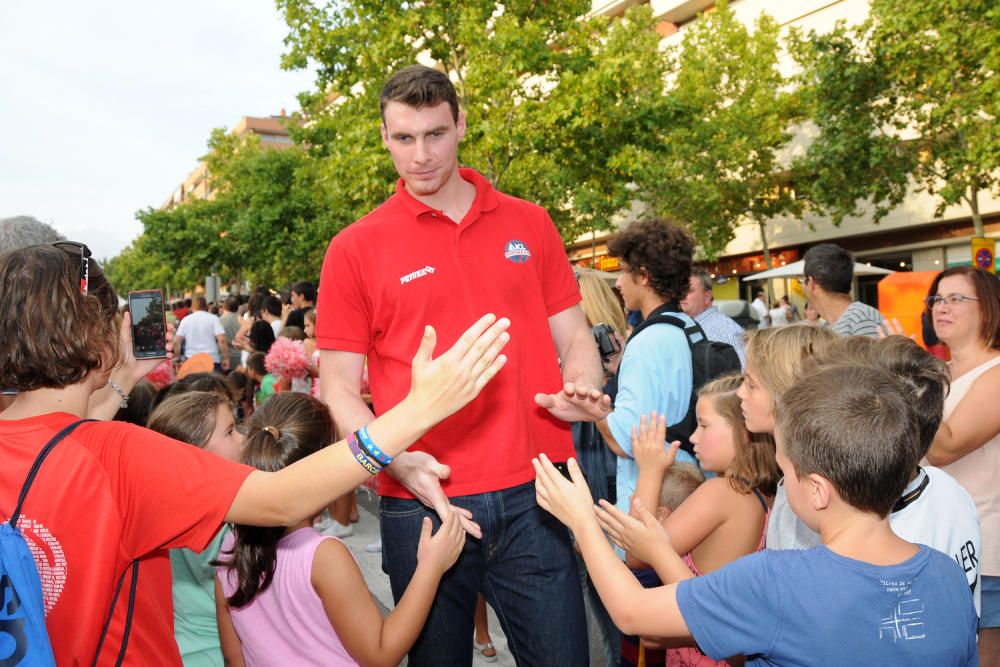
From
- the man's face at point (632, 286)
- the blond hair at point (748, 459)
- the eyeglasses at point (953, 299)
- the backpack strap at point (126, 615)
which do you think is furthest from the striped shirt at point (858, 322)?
the backpack strap at point (126, 615)

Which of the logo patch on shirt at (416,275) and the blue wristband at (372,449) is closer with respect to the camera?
the blue wristband at (372,449)

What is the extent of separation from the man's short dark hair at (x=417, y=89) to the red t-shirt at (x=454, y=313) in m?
0.31

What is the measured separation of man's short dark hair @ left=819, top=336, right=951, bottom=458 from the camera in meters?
2.46

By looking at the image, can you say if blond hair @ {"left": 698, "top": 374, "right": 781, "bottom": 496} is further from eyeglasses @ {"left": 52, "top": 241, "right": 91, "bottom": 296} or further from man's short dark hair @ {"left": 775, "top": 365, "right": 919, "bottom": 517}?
eyeglasses @ {"left": 52, "top": 241, "right": 91, "bottom": 296}

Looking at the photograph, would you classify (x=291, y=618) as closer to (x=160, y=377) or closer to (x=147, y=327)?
(x=147, y=327)

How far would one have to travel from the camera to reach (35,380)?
5.35ft

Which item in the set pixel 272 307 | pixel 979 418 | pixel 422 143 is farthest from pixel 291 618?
pixel 272 307

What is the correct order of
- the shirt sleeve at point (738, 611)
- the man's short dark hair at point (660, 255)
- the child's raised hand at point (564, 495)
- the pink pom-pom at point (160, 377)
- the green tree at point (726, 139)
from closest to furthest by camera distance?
the shirt sleeve at point (738, 611) → the child's raised hand at point (564, 495) → the man's short dark hair at point (660, 255) → the pink pom-pom at point (160, 377) → the green tree at point (726, 139)

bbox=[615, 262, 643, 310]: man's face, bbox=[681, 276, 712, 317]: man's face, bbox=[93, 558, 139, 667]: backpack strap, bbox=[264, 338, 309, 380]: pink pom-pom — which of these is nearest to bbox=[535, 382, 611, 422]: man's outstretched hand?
bbox=[93, 558, 139, 667]: backpack strap

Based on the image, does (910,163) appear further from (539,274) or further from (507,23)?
(539,274)

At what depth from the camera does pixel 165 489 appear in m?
1.65

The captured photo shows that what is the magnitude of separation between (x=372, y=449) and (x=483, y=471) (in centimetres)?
79

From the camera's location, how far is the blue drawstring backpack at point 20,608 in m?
1.43

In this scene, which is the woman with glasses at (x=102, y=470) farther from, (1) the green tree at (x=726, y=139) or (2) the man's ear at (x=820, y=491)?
(1) the green tree at (x=726, y=139)
